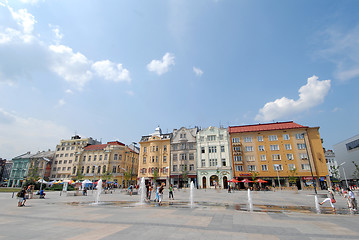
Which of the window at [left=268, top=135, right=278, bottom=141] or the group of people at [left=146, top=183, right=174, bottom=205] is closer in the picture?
the group of people at [left=146, top=183, right=174, bottom=205]

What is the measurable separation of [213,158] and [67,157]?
54.0m

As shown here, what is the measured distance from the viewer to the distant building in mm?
67669

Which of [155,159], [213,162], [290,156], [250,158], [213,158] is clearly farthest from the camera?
[155,159]

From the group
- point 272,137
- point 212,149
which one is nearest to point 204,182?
point 212,149

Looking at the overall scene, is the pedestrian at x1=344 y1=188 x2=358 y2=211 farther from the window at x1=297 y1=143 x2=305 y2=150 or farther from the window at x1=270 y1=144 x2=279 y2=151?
the window at x1=297 y1=143 x2=305 y2=150

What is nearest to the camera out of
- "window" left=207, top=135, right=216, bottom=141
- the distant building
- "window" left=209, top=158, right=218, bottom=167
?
"window" left=209, top=158, right=218, bottom=167

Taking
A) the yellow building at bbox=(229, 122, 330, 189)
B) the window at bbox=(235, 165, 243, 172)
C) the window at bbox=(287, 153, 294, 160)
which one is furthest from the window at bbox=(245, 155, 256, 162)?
the window at bbox=(287, 153, 294, 160)

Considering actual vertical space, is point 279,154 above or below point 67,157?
below

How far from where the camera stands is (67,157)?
Answer: 225ft

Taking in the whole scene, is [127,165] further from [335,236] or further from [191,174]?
[335,236]

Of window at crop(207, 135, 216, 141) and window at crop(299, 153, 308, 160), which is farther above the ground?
window at crop(207, 135, 216, 141)

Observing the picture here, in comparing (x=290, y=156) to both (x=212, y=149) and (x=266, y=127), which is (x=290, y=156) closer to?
(x=266, y=127)

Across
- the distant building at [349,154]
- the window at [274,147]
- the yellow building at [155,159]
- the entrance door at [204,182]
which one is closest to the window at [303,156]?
the window at [274,147]

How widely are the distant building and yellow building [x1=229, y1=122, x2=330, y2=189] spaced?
3127 cm
